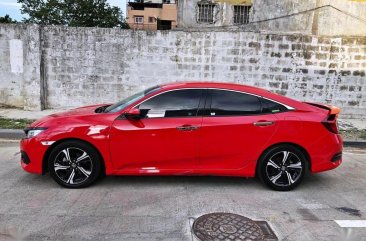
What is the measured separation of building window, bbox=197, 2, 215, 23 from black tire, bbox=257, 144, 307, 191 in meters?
19.4

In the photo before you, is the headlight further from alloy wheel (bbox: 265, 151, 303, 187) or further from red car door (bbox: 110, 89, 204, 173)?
alloy wheel (bbox: 265, 151, 303, 187)

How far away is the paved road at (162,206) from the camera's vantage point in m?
4.06

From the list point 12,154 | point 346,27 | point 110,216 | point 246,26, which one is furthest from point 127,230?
point 246,26

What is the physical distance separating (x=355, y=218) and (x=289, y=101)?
1.75 m

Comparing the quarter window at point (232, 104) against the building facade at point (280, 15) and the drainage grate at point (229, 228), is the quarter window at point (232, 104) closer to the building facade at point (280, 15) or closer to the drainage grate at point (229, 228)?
the drainage grate at point (229, 228)

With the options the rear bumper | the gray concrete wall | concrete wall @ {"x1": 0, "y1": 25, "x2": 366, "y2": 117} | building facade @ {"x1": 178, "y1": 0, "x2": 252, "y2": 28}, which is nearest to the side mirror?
the rear bumper

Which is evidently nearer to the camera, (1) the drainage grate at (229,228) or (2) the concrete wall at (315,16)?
(1) the drainage grate at (229,228)

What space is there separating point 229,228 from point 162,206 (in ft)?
3.17

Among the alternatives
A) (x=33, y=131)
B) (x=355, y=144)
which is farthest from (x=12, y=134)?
(x=355, y=144)

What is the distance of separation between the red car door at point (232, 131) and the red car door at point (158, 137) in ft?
0.49

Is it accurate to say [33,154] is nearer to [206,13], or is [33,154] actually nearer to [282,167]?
[282,167]

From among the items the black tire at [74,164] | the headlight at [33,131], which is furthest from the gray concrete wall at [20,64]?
the black tire at [74,164]

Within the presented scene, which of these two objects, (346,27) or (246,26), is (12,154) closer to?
(346,27)


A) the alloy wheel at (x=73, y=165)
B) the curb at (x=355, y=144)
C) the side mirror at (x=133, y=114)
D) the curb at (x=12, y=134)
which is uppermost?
the side mirror at (x=133, y=114)
